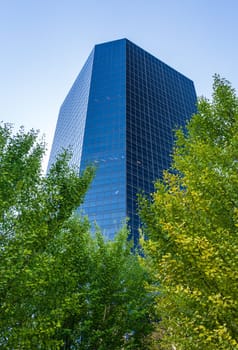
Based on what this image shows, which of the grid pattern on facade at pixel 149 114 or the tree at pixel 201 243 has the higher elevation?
the grid pattern on facade at pixel 149 114

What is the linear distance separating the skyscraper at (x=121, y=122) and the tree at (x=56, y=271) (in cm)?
4549

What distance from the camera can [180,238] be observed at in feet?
20.3

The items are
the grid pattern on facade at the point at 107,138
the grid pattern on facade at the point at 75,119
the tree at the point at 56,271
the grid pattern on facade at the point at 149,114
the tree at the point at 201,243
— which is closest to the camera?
the tree at the point at 201,243

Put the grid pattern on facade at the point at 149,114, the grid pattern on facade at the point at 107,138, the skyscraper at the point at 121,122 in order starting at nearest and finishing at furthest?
the grid pattern on facade at the point at 107,138 → the skyscraper at the point at 121,122 → the grid pattern on facade at the point at 149,114

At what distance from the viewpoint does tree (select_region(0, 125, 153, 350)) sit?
7971mm

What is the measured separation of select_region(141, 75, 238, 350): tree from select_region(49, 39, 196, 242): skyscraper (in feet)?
165

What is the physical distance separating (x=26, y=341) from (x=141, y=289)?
6770mm

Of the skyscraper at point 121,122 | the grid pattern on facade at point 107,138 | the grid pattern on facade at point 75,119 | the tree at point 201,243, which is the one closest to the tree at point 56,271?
the tree at point 201,243

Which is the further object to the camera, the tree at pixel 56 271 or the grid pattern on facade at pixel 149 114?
the grid pattern on facade at pixel 149 114

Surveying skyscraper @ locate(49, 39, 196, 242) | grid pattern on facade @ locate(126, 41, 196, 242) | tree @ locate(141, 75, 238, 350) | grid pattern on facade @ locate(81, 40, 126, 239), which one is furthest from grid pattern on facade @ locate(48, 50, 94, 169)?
tree @ locate(141, 75, 238, 350)

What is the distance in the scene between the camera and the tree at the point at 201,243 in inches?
222

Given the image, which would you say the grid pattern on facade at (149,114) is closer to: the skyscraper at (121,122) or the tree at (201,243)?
the skyscraper at (121,122)

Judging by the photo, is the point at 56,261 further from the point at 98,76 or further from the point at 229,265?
the point at 98,76

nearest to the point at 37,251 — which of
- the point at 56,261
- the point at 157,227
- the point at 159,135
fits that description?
the point at 56,261
